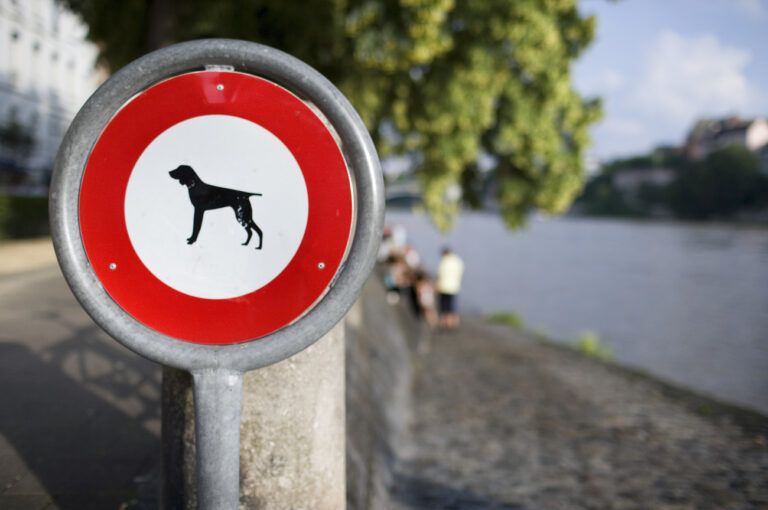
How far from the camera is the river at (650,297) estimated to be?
16266 millimetres

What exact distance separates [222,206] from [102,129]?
0.27m

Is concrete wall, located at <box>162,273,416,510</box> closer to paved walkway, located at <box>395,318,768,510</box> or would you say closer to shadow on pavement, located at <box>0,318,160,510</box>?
shadow on pavement, located at <box>0,318,160,510</box>

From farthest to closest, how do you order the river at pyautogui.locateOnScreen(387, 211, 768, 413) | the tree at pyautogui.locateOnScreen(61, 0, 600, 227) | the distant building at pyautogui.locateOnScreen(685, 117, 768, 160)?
the distant building at pyautogui.locateOnScreen(685, 117, 768, 160) < the river at pyautogui.locateOnScreen(387, 211, 768, 413) < the tree at pyautogui.locateOnScreen(61, 0, 600, 227)

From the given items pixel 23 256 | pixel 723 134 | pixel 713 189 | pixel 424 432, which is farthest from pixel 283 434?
pixel 723 134

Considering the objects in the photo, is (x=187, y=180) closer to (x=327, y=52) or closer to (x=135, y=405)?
(x=135, y=405)

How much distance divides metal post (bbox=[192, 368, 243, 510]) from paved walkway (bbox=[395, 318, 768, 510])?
124 inches

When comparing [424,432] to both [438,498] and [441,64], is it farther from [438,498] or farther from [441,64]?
[441,64]

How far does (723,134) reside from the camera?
10975cm

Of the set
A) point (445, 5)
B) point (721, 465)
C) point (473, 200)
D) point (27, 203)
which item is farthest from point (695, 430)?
point (27, 203)

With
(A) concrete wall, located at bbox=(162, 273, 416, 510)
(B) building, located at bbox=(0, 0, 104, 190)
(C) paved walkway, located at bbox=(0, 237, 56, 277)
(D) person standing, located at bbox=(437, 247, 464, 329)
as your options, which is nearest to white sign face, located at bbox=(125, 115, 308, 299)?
(A) concrete wall, located at bbox=(162, 273, 416, 510)

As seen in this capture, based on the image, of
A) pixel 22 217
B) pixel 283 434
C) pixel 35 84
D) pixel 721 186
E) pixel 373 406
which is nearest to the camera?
pixel 283 434

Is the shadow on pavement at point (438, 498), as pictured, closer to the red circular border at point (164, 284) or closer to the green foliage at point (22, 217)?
the red circular border at point (164, 284)

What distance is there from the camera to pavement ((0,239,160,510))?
263 centimetres

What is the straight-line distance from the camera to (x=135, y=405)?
3.95 metres
